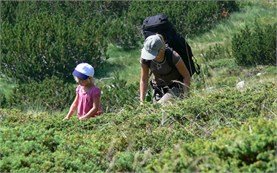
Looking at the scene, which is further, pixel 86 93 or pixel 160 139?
pixel 86 93

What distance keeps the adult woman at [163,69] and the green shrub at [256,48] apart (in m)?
8.58

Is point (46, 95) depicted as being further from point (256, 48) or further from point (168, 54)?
point (168, 54)

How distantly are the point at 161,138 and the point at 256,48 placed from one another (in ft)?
34.5

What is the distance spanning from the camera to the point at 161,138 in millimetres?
4801

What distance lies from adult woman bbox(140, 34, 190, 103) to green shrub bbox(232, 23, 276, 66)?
8.58 metres

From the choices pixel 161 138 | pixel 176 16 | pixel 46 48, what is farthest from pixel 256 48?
pixel 161 138

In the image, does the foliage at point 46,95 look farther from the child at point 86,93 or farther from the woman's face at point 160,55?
the woman's face at point 160,55

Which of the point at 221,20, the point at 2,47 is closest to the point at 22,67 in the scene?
the point at 2,47

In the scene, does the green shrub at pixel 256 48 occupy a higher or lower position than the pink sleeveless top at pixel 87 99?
lower

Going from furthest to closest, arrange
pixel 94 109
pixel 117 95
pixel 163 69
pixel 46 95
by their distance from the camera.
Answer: pixel 46 95 → pixel 117 95 → pixel 94 109 → pixel 163 69

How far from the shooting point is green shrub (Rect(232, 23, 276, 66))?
49.1 feet

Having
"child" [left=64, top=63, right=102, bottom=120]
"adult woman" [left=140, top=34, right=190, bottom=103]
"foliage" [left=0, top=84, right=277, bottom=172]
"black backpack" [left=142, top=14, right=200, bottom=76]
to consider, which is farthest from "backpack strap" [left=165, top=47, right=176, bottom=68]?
"child" [left=64, top=63, right=102, bottom=120]

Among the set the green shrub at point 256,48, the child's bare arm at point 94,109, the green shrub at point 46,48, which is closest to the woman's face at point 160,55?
the child's bare arm at point 94,109

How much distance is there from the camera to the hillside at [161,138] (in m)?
3.51
